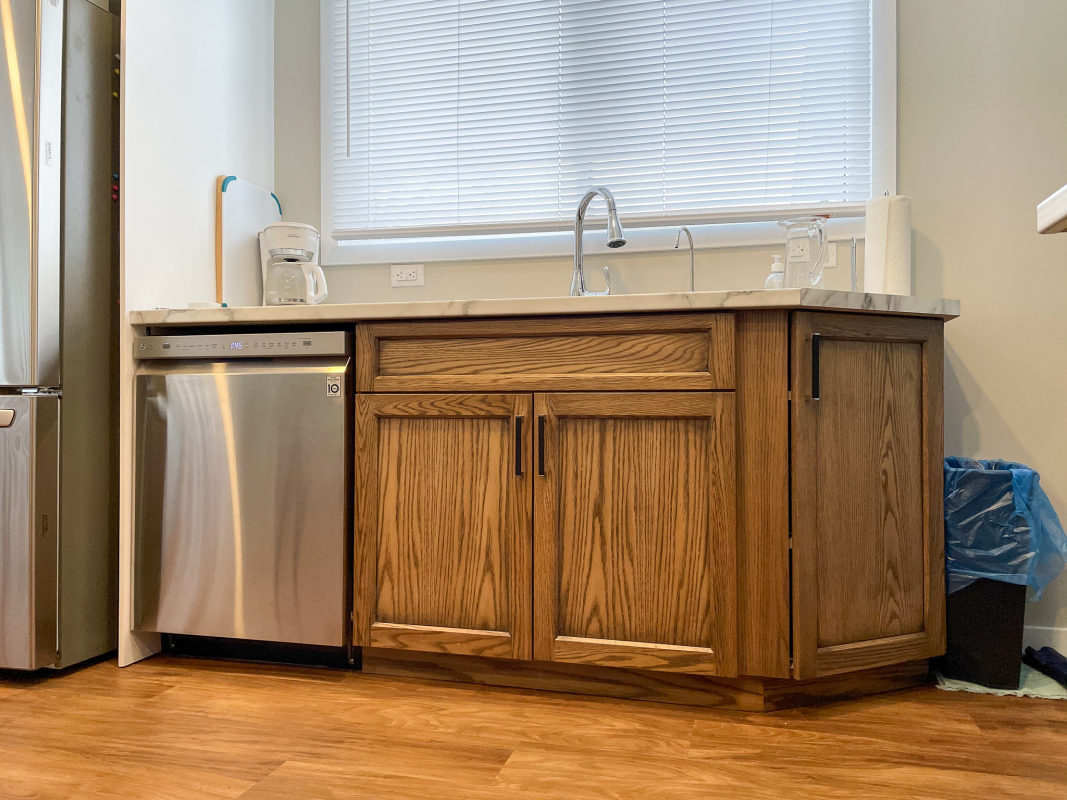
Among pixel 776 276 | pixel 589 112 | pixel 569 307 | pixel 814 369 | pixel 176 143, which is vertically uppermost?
pixel 589 112

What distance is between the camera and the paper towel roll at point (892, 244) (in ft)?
6.03

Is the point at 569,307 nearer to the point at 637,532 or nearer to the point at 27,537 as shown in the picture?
the point at 637,532

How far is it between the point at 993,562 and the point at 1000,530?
0.07 metres

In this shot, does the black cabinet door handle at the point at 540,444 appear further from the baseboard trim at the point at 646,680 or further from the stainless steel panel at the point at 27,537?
the stainless steel panel at the point at 27,537

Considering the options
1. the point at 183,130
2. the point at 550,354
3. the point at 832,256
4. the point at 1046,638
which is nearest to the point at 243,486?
the point at 550,354

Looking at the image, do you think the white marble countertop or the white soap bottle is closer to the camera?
the white marble countertop

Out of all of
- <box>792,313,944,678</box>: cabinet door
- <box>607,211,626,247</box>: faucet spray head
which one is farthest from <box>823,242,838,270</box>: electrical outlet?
<box>607,211,626,247</box>: faucet spray head

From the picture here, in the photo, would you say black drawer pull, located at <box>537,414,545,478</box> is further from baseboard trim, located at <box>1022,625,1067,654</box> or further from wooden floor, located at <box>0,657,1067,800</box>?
Result: baseboard trim, located at <box>1022,625,1067,654</box>

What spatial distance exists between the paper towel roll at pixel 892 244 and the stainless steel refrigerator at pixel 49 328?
6.45ft

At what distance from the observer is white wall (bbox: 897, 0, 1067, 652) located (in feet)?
6.28

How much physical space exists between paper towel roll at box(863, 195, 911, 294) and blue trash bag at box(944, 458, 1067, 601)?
0.50 metres

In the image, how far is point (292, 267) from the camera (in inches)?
82.0

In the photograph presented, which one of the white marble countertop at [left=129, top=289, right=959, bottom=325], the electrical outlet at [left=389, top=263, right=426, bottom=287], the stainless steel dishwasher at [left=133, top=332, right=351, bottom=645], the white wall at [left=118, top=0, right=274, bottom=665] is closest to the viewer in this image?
the white marble countertop at [left=129, top=289, right=959, bottom=325]

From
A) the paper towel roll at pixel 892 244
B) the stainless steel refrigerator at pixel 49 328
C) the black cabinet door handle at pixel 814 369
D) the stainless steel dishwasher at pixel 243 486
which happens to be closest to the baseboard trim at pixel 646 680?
the stainless steel dishwasher at pixel 243 486
